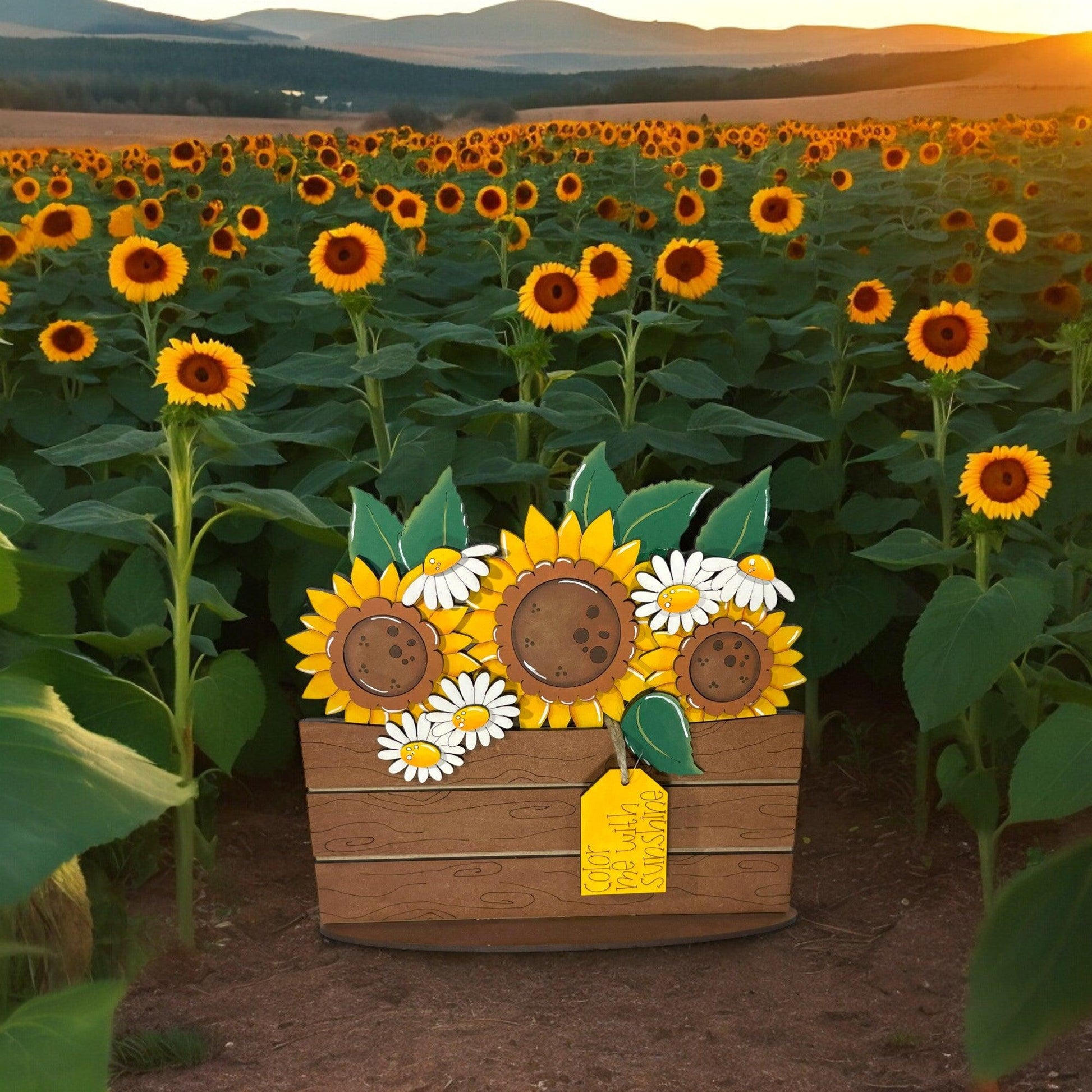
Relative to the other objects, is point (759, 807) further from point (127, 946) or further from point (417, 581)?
point (127, 946)

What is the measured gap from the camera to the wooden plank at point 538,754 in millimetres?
2020

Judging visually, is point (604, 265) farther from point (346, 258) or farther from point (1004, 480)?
point (1004, 480)

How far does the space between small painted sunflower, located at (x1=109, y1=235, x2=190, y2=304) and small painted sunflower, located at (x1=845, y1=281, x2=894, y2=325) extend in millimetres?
1454

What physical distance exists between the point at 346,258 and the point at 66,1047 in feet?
6.77

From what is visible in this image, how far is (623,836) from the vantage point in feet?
6.78

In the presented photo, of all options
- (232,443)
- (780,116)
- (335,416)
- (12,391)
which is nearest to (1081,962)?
(232,443)

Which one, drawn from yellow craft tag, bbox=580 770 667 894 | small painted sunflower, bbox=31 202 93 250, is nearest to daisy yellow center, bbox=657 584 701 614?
yellow craft tag, bbox=580 770 667 894

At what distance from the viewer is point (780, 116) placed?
46.5 feet

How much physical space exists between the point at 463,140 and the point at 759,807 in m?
6.30

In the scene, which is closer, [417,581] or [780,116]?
[417,581]

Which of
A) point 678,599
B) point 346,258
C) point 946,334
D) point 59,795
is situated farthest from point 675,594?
point 59,795

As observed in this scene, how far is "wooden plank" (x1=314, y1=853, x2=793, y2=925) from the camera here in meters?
2.09

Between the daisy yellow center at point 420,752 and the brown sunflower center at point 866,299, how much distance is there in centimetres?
154

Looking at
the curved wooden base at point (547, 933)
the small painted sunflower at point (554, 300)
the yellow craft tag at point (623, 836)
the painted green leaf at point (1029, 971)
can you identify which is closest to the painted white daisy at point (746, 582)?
the yellow craft tag at point (623, 836)
